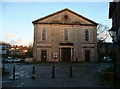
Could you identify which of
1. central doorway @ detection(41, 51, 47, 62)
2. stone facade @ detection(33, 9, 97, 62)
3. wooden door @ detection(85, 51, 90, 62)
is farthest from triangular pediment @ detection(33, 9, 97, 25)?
central doorway @ detection(41, 51, 47, 62)

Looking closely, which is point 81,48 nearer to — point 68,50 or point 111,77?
point 68,50

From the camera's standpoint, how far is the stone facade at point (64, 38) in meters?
44.0

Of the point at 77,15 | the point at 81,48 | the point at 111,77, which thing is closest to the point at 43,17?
the point at 77,15

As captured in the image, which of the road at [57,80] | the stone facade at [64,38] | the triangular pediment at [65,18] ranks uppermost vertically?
the triangular pediment at [65,18]

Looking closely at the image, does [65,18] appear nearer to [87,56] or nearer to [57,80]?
[87,56]

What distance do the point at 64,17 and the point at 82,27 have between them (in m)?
5.09

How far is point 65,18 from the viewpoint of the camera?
45.8 metres

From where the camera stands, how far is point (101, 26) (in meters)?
65.8

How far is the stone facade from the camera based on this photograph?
44.0m

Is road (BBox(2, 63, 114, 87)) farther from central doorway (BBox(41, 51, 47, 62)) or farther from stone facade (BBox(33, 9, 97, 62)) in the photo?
stone facade (BBox(33, 9, 97, 62))

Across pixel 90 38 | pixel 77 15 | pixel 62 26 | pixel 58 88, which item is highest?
pixel 77 15

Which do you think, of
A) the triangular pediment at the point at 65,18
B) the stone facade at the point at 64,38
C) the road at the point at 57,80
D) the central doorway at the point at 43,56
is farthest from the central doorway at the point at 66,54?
the road at the point at 57,80

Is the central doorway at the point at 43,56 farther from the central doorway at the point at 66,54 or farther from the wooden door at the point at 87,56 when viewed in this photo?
the wooden door at the point at 87,56

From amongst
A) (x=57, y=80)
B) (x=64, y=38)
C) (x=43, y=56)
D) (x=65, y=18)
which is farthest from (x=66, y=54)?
(x=57, y=80)
